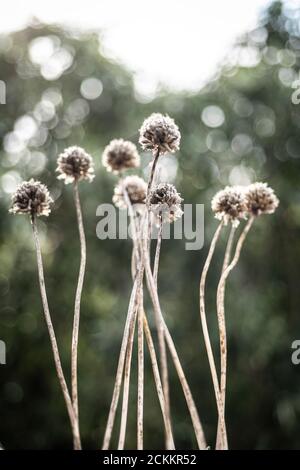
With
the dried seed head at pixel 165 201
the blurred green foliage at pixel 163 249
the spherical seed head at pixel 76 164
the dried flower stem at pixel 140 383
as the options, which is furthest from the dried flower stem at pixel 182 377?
the blurred green foliage at pixel 163 249

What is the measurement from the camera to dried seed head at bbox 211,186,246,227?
0.74 m

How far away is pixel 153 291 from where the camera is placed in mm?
536

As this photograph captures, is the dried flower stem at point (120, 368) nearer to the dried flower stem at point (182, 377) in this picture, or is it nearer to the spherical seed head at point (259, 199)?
the dried flower stem at point (182, 377)

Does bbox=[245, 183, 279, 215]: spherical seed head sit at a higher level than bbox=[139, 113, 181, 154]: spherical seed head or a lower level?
lower

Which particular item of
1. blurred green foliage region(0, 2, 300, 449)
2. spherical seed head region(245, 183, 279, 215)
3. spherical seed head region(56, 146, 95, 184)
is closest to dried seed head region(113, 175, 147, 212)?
spherical seed head region(56, 146, 95, 184)

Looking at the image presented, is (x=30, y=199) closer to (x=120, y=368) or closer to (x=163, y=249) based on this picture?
(x=120, y=368)

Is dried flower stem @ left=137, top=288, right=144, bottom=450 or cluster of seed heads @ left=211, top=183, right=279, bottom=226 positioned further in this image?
cluster of seed heads @ left=211, top=183, right=279, bottom=226

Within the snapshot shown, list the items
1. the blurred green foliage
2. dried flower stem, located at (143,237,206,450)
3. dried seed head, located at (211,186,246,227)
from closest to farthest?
dried flower stem, located at (143,237,206,450) < dried seed head, located at (211,186,246,227) < the blurred green foliage

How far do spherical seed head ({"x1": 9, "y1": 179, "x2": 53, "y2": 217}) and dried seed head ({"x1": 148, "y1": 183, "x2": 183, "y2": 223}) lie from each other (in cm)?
16

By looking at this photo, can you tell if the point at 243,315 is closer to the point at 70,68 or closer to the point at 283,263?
the point at 283,263

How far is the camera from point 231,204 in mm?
745

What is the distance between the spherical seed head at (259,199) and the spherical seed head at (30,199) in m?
0.31

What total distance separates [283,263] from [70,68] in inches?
81.3

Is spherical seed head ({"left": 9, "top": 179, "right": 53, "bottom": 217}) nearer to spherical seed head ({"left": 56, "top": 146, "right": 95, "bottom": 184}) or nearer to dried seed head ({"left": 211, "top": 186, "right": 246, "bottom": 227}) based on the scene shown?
spherical seed head ({"left": 56, "top": 146, "right": 95, "bottom": 184})
